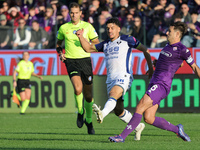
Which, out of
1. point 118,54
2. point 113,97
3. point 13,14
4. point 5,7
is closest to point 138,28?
point 13,14

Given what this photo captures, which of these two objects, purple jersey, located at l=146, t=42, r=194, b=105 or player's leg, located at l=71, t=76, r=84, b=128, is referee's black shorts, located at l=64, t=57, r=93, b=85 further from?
purple jersey, located at l=146, t=42, r=194, b=105

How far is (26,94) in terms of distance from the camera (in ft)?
55.3

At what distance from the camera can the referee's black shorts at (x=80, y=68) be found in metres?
10.1

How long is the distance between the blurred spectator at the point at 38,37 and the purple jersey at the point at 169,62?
1163 centimetres

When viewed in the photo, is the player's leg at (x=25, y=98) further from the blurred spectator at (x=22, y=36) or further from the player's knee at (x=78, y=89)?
the player's knee at (x=78, y=89)

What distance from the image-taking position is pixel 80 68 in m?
10.1

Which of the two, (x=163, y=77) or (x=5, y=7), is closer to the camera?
(x=163, y=77)

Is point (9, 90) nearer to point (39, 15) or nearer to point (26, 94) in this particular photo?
point (26, 94)

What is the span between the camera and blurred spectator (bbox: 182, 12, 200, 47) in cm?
1709

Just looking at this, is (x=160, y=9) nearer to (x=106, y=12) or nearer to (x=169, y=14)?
(x=169, y=14)

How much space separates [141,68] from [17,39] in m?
4.84

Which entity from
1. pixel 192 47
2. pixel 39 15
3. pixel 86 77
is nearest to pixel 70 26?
pixel 86 77

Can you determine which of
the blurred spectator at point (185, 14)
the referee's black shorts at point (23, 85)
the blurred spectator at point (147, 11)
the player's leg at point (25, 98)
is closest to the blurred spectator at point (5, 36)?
the referee's black shorts at point (23, 85)

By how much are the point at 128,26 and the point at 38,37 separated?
3554mm
